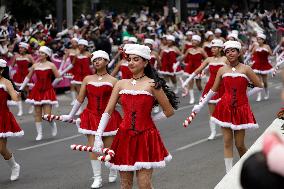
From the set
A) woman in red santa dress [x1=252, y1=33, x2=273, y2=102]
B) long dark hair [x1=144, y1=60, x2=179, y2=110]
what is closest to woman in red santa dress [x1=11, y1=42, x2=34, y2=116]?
woman in red santa dress [x1=252, y1=33, x2=273, y2=102]

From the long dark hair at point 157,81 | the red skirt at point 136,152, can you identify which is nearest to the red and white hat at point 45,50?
the long dark hair at point 157,81

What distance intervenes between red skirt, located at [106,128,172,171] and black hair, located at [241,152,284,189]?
15.5 feet

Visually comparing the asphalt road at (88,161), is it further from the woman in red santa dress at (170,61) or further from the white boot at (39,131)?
the woman in red santa dress at (170,61)

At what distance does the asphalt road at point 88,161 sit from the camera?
10.4 metres

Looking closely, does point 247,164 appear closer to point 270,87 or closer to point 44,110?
point 44,110

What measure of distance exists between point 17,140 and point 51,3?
24.8 m

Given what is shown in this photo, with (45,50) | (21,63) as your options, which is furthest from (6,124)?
(21,63)

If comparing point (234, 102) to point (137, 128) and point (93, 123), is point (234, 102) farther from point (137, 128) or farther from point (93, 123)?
point (137, 128)

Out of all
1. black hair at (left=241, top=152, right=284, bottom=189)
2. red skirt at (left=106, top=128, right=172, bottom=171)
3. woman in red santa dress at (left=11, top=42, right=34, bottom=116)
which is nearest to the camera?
black hair at (left=241, top=152, right=284, bottom=189)

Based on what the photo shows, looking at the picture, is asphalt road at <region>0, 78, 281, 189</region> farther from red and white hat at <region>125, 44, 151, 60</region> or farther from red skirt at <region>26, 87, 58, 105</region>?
red and white hat at <region>125, 44, 151, 60</region>

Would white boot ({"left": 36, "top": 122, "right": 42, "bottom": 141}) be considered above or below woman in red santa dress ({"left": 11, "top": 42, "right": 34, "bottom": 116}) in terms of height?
below

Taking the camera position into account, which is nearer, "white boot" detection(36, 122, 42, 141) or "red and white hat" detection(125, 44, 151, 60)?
"red and white hat" detection(125, 44, 151, 60)

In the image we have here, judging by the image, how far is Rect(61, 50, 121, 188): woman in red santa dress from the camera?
10.1 m

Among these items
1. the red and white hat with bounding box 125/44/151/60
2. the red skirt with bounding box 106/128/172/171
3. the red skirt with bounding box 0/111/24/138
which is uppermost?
the red and white hat with bounding box 125/44/151/60
